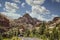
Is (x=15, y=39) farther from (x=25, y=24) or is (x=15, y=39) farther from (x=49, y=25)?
(x=49, y=25)

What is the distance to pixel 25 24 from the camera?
3967 mm

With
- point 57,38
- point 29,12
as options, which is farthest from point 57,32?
point 29,12

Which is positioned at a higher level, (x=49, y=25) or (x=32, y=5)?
(x=32, y=5)

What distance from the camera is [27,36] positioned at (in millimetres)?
3912

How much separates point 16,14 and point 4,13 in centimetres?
24

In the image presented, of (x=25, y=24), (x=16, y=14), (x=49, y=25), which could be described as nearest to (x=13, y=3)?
(x=16, y=14)

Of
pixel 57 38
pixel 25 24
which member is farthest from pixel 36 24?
pixel 57 38

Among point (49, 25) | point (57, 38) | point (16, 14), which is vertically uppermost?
point (16, 14)

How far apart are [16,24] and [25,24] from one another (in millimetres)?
184

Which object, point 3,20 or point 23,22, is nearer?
point 3,20

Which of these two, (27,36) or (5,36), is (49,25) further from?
(5,36)

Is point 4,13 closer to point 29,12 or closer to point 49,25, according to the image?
point 29,12

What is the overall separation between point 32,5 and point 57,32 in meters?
0.75

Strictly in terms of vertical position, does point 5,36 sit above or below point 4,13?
below
